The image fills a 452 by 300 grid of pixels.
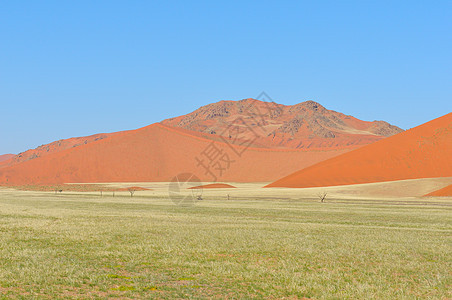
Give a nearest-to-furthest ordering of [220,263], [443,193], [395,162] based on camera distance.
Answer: [220,263] < [443,193] < [395,162]

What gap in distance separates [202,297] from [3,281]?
23.1ft

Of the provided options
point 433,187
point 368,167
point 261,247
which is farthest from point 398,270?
point 368,167

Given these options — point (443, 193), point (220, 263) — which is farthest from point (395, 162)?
point (220, 263)

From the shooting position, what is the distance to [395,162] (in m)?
132

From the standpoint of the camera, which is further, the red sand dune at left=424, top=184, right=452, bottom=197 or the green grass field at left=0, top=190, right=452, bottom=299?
the red sand dune at left=424, top=184, right=452, bottom=197

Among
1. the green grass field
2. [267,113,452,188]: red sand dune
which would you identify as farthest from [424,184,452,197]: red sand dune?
the green grass field

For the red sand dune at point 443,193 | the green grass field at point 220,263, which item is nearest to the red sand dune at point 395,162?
the red sand dune at point 443,193

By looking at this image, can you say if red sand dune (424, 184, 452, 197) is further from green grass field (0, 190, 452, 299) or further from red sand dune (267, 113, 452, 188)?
green grass field (0, 190, 452, 299)

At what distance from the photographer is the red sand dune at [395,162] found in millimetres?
123438

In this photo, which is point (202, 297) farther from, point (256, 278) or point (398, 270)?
point (398, 270)

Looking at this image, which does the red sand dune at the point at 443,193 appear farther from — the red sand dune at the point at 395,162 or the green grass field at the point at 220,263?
the green grass field at the point at 220,263

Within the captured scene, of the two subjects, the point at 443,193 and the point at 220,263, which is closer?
the point at 220,263

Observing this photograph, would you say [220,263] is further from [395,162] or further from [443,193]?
[395,162]

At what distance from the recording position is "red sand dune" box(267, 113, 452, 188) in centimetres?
12344
